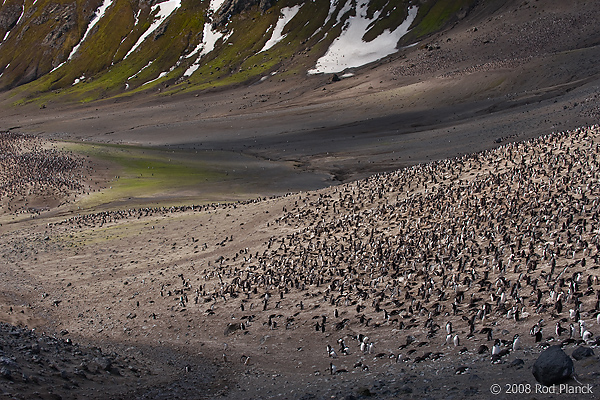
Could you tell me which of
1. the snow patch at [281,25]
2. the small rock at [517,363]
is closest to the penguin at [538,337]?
the small rock at [517,363]

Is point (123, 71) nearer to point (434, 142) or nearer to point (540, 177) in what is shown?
point (434, 142)

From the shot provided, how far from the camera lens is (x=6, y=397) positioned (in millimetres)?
8891

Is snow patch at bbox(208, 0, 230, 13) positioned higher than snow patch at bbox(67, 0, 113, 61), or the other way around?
snow patch at bbox(67, 0, 113, 61)

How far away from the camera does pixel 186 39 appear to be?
16400 centimetres

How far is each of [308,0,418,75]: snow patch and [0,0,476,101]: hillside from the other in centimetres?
28

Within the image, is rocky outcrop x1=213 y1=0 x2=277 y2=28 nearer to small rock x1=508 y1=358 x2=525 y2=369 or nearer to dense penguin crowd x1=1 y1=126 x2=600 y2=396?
dense penguin crowd x1=1 y1=126 x2=600 y2=396

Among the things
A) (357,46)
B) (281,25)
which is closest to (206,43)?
(281,25)

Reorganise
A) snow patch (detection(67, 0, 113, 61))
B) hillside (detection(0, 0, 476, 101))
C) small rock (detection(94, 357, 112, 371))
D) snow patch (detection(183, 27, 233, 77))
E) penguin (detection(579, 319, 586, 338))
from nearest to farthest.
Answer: penguin (detection(579, 319, 586, 338)) → small rock (detection(94, 357, 112, 371)) → hillside (detection(0, 0, 476, 101)) → snow patch (detection(183, 27, 233, 77)) → snow patch (detection(67, 0, 113, 61))

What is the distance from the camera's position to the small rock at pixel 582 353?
8789mm

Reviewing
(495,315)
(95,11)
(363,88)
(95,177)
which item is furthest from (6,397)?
(95,11)

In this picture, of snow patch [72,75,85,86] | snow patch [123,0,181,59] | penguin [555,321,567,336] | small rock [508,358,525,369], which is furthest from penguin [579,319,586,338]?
snow patch [123,0,181,59]

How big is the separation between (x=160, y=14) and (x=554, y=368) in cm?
18970

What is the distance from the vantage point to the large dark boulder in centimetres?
796

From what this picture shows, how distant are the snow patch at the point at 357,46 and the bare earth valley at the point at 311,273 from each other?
7349 cm
